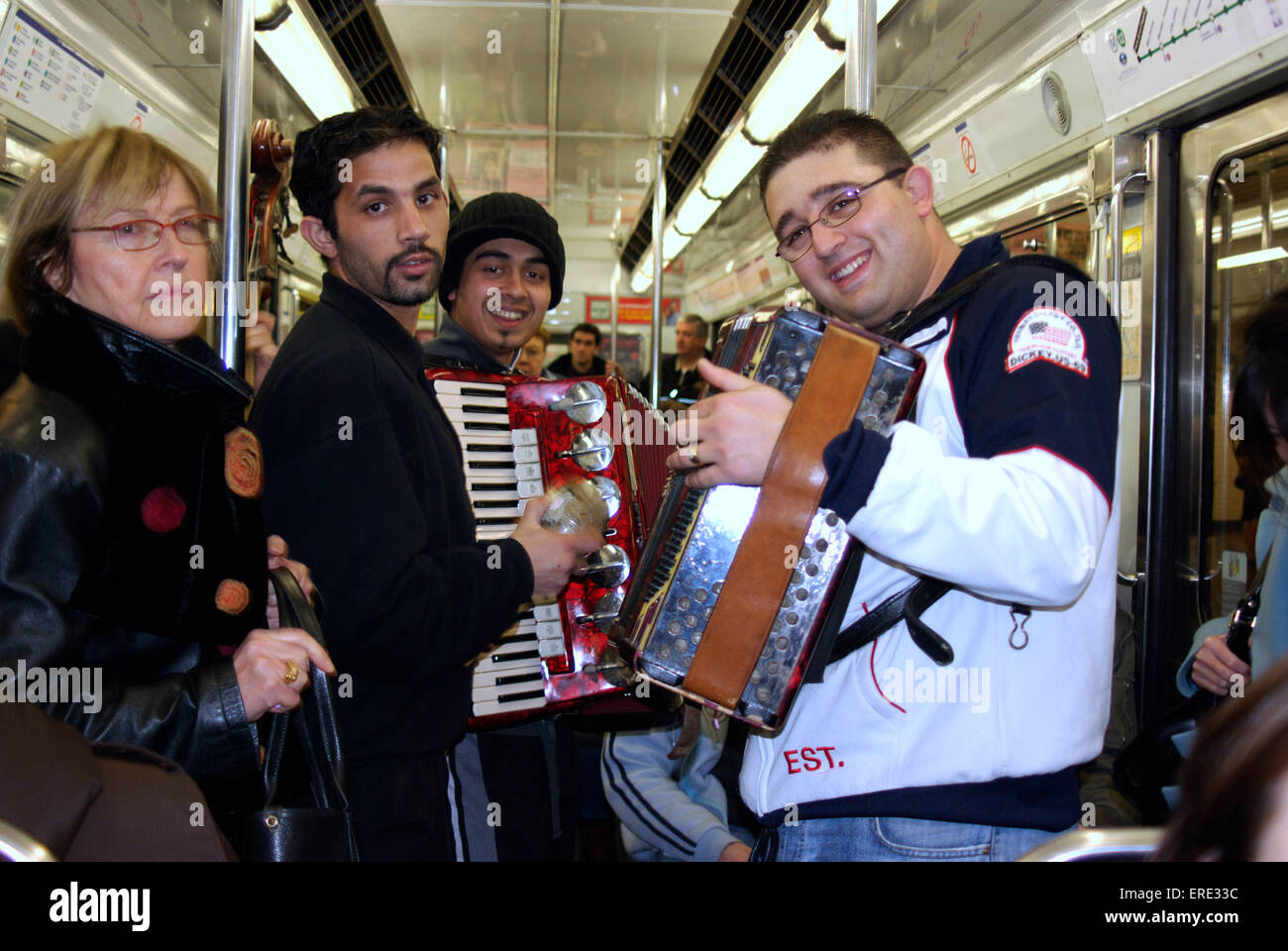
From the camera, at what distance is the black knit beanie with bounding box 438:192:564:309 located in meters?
2.73

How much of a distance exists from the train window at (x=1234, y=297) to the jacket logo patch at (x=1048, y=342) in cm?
199

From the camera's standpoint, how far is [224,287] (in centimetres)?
194

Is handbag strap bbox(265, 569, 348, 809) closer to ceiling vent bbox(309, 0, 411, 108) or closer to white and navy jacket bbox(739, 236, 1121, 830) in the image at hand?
white and navy jacket bbox(739, 236, 1121, 830)

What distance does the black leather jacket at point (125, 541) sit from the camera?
121cm

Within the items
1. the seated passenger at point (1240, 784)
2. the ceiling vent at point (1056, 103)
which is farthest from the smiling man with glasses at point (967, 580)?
the ceiling vent at point (1056, 103)

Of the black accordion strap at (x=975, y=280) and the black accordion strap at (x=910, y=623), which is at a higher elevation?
the black accordion strap at (x=975, y=280)

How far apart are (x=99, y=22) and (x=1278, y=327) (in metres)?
4.08

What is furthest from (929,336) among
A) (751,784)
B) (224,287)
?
(224,287)

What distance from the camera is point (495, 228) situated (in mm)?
2719

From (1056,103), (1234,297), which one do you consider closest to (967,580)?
(1234,297)

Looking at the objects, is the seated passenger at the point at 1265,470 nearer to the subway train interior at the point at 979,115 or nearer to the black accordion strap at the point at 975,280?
the subway train interior at the point at 979,115

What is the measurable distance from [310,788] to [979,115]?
3920 mm

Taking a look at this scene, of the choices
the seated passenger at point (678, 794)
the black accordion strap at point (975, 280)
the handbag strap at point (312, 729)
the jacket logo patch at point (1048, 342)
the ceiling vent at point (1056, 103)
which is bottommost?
the seated passenger at point (678, 794)

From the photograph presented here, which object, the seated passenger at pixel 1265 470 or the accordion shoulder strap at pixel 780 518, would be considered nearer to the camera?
the accordion shoulder strap at pixel 780 518
